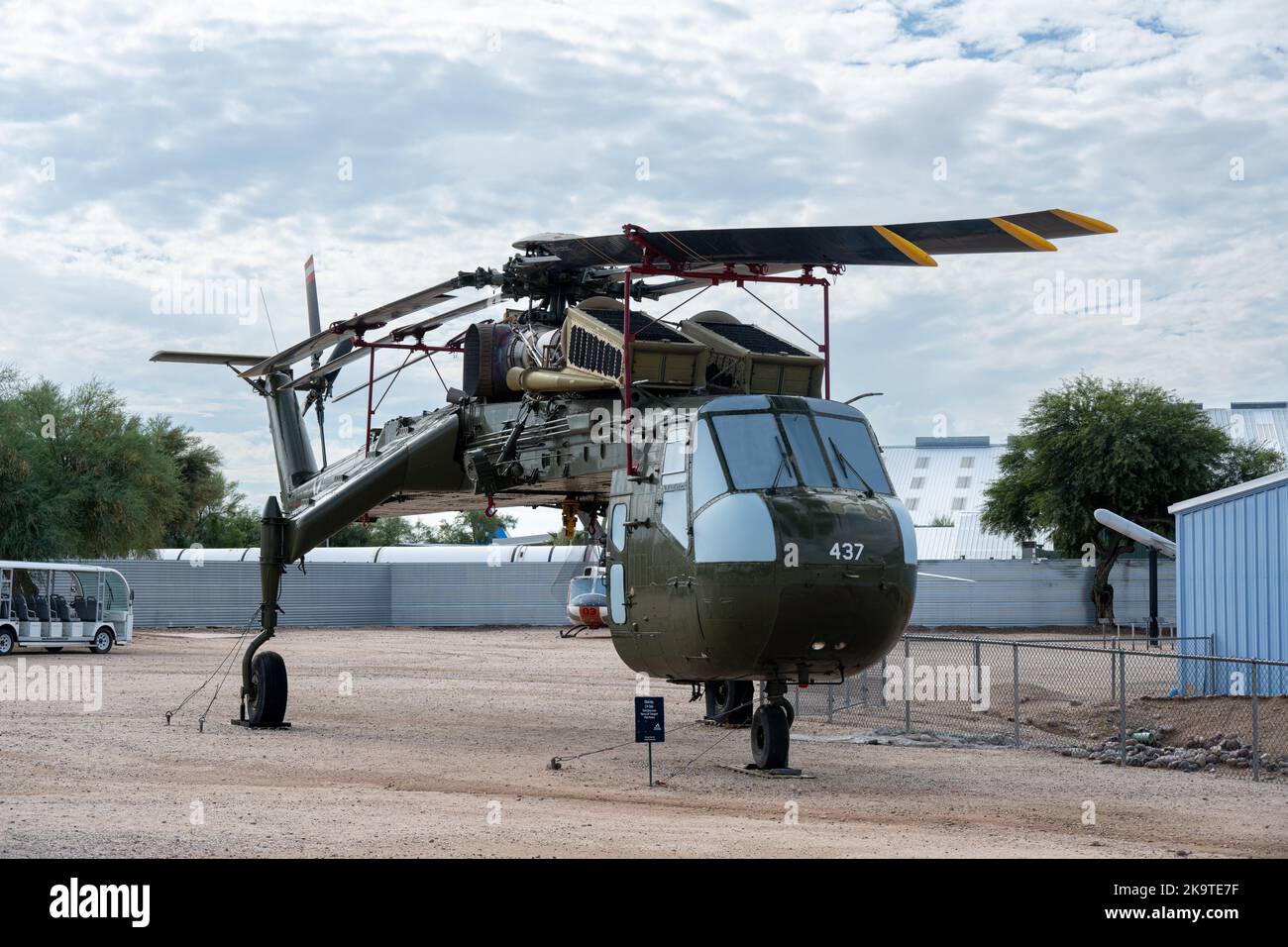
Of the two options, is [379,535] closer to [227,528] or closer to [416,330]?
[227,528]

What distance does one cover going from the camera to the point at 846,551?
465 inches

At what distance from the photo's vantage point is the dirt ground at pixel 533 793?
9.73 m

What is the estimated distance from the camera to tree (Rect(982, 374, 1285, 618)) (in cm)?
5172

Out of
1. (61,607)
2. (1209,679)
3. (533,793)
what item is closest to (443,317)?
(533,793)

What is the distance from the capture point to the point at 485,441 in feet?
53.8

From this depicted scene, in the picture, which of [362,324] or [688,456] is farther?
[362,324]

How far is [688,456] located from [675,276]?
2044mm

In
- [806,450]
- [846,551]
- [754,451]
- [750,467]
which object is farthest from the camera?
[806,450]

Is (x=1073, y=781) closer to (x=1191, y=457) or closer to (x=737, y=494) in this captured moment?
(x=737, y=494)

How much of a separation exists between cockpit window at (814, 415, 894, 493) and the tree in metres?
41.3

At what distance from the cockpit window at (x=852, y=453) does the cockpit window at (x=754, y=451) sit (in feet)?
1.71

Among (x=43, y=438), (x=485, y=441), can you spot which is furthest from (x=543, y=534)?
(x=485, y=441)

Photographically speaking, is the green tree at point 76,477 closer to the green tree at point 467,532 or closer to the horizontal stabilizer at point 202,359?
the horizontal stabilizer at point 202,359
